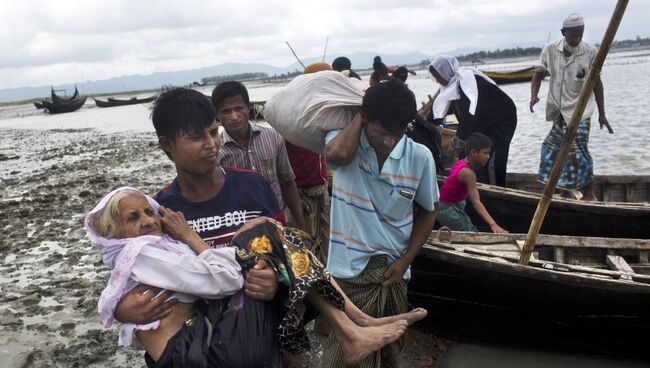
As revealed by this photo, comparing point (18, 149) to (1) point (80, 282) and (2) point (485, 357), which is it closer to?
(1) point (80, 282)

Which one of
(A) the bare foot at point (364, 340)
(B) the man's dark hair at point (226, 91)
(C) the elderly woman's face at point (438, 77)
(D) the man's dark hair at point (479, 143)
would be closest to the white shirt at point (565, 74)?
(C) the elderly woman's face at point (438, 77)

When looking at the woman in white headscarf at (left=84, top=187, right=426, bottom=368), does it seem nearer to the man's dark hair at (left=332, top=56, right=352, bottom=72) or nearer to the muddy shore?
the muddy shore

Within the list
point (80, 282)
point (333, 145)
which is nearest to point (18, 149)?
point (80, 282)

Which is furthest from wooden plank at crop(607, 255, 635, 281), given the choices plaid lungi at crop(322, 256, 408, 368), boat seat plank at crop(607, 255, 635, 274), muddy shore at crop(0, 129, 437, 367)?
plaid lungi at crop(322, 256, 408, 368)

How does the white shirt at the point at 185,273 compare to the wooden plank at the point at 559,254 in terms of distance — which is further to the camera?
the wooden plank at the point at 559,254

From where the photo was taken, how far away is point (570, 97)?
4.85 m

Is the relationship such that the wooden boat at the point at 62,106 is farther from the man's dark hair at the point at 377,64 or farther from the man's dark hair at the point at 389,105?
the man's dark hair at the point at 389,105

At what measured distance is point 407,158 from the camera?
2.09 m

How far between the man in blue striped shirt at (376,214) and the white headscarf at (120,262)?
0.80 m

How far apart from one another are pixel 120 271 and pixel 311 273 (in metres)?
0.51

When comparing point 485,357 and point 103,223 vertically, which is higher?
point 103,223

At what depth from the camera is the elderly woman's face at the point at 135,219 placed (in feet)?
4.90

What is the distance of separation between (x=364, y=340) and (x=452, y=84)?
3551 millimetres

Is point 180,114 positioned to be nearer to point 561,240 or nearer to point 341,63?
point 561,240
